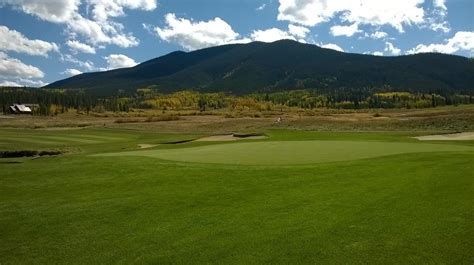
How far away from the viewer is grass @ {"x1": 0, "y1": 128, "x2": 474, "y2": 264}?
30.4 feet

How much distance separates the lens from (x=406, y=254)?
8.87m

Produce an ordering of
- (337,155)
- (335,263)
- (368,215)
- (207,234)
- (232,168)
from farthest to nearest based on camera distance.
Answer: (337,155), (232,168), (368,215), (207,234), (335,263)

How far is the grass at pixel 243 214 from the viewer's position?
9273 mm

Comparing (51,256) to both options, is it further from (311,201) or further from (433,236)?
(433,236)

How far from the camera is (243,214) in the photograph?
12.0 metres

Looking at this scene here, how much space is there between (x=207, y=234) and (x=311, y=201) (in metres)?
3.91

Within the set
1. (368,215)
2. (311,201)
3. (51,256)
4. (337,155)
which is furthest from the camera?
(337,155)

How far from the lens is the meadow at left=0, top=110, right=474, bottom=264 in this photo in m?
9.27

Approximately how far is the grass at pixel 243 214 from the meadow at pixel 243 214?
0.03 meters

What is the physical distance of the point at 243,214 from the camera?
1202cm

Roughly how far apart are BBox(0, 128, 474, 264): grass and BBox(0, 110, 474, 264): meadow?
0.11 ft

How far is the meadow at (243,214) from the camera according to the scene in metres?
9.27

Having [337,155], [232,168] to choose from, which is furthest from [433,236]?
[337,155]

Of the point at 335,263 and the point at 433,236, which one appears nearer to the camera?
the point at 335,263
